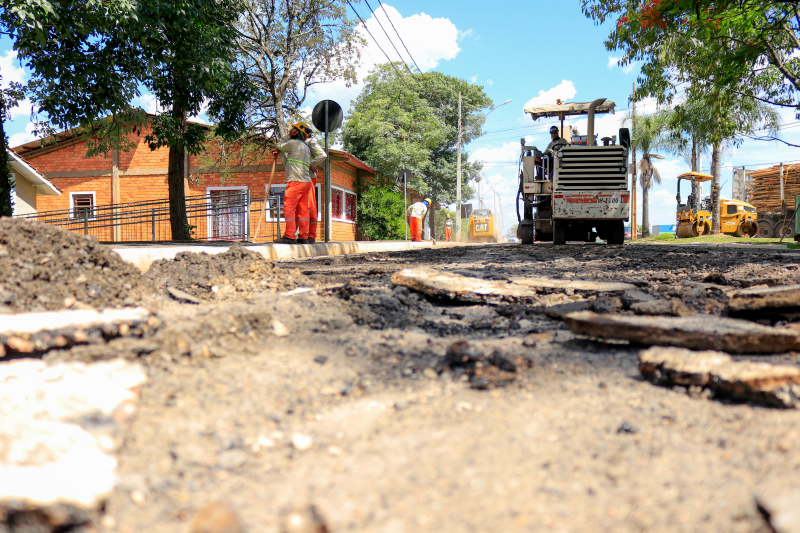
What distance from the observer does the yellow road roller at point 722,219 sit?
24.2m

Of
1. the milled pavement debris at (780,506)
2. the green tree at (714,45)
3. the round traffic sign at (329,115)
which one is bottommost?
the milled pavement debris at (780,506)

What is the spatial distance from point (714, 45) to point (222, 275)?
12585 mm

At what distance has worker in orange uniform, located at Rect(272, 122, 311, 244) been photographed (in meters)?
9.62

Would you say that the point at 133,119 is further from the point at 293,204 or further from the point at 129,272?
the point at 129,272

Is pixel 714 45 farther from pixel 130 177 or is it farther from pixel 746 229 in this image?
pixel 130 177

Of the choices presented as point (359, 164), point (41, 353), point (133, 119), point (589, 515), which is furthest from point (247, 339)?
point (359, 164)

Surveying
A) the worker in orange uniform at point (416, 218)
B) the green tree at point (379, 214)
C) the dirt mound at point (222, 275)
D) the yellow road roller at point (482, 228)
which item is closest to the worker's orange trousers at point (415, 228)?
the worker in orange uniform at point (416, 218)

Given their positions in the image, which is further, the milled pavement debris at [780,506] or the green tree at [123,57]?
the green tree at [123,57]

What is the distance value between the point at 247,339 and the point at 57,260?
1.35 metres

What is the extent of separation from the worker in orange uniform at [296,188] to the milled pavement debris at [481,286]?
6.35 m

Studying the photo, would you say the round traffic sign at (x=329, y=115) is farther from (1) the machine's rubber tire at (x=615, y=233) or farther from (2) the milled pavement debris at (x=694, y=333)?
(2) the milled pavement debris at (x=694, y=333)

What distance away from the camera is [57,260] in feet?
9.19

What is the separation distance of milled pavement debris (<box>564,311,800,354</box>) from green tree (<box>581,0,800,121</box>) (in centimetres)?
783

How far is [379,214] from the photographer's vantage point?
2494cm
